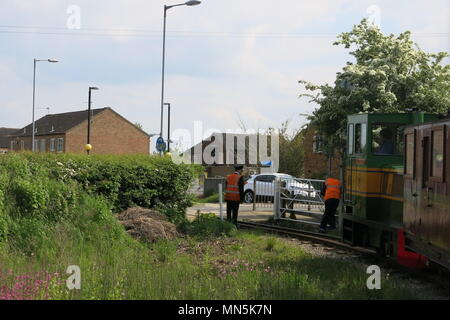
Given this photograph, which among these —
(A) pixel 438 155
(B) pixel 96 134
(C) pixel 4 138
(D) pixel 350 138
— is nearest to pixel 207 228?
(D) pixel 350 138

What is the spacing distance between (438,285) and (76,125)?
6968 cm

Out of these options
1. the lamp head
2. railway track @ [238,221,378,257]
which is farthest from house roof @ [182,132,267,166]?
railway track @ [238,221,378,257]

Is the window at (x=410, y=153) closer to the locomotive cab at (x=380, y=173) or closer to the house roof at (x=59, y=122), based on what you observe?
the locomotive cab at (x=380, y=173)

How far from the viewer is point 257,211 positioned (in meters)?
25.1

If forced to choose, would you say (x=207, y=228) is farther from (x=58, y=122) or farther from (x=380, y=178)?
(x=58, y=122)

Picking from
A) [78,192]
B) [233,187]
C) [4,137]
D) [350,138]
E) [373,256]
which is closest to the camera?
[373,256]

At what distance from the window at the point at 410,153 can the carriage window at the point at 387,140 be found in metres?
1.67

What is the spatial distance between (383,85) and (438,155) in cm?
1071

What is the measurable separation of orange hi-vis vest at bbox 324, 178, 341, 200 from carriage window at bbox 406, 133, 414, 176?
18.3ft

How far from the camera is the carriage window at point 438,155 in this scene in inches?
320

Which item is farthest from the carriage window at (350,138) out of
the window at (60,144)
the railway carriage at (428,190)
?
the window at (60,144)

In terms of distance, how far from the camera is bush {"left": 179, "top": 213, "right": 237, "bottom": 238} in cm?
1434

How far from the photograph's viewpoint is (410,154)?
995cm

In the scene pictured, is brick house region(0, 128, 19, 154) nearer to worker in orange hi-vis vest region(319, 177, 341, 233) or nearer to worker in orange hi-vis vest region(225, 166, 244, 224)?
worker in orange hi-vis vest region(225, 166, 244, 224)
